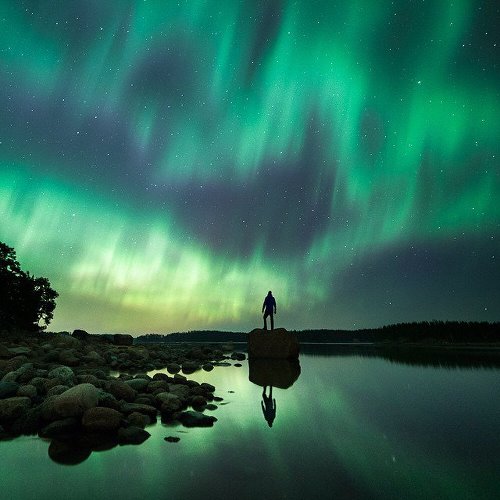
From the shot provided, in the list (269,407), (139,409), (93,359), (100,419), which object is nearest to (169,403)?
(139,409)

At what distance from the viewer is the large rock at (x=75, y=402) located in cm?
724

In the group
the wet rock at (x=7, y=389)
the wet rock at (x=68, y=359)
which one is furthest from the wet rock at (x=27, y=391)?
the wet rock at (x=68, y=359)

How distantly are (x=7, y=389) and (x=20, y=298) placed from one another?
84.4 feet

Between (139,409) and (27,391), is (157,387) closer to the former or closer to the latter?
(139,409)

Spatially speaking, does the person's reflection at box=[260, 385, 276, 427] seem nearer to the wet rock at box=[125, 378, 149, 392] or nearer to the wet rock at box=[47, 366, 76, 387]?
the wet rock at box=[125, 378, 149, 392]

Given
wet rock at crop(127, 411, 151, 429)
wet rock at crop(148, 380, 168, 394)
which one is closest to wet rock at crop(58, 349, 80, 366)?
wet rock at crop(148, 380, 168, 394)

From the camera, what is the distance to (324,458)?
5.28 meters

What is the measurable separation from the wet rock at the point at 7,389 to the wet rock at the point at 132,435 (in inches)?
150

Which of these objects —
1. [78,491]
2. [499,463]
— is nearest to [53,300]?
[78,491]

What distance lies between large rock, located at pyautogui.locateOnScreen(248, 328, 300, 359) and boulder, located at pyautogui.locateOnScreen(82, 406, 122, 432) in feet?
61.1

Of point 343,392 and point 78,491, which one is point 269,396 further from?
point 78,491

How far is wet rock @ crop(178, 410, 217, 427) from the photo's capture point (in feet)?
24.2

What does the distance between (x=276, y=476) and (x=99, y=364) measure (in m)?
15.2

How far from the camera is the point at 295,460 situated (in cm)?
523
